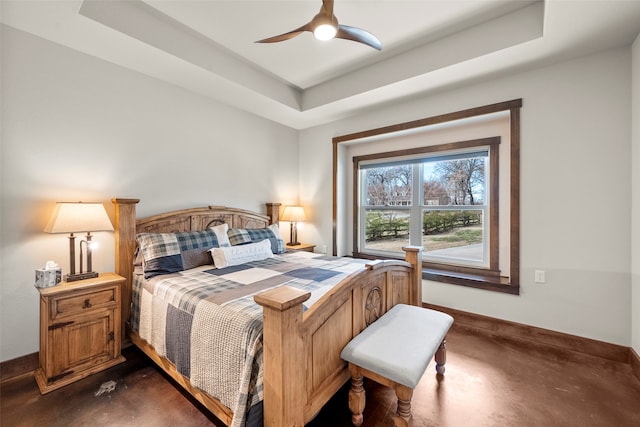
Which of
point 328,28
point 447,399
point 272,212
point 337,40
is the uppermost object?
point 337,40

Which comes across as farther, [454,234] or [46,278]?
[454,234]

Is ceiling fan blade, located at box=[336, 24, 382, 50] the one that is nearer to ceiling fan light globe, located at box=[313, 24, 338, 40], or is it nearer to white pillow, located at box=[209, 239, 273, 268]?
ceiling fan light globe, located at box=[313, 24, 338, 40]

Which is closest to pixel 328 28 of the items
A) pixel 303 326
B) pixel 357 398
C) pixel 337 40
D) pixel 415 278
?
pixel 337 40

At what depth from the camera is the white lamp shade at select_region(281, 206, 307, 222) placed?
4.01 m

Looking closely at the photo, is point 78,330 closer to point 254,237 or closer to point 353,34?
point 254,237

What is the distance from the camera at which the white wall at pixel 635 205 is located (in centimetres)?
205

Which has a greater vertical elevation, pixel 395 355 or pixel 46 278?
pixel 46 278

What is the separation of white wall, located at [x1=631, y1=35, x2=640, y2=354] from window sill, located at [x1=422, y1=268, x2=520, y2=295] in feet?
2.48

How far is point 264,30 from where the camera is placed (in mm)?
2434

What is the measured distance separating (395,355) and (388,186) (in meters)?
2.83

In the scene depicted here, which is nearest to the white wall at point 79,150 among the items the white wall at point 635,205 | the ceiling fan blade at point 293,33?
the ceiling fan blade at point 293,33

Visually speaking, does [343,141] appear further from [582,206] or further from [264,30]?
[582,206]

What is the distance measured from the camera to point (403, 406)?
1.37 metres

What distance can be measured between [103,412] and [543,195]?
151 inches
